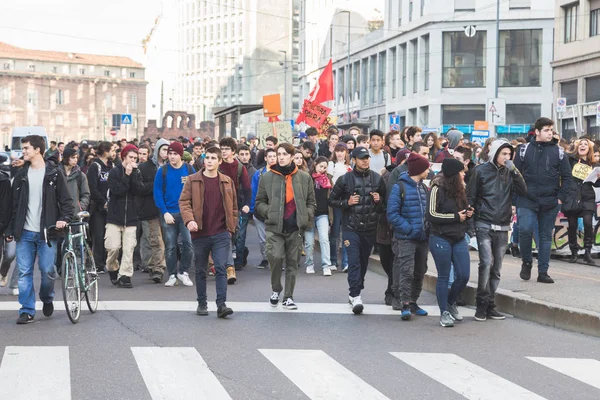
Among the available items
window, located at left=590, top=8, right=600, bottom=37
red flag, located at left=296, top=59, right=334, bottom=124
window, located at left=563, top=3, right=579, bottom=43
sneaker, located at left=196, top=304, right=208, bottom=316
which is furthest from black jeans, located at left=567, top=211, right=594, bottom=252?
window, located at left=563, top=3, right=579, bottom=43

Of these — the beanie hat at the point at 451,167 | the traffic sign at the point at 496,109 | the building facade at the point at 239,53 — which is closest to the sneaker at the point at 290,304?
the beanie hat at the point at 451,167

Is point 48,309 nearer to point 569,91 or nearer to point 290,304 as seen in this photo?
point 290,304

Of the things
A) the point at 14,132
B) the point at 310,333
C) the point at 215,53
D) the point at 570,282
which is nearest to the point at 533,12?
the point at 14,132

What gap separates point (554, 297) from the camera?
11547 millimetres

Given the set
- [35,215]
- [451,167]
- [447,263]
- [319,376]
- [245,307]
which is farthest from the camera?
[245,307]

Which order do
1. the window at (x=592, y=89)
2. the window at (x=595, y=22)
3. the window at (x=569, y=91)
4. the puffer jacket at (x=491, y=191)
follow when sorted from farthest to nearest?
the window at (x=569, y=91), the window at (x=595, y=22), the window at (x=592, y=89), the puffer jacket at (x=491, y=191)

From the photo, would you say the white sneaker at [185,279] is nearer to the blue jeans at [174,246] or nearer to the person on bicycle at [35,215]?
the blue jeans at [174,246]

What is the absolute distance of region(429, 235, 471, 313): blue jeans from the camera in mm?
10656

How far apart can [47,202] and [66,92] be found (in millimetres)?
134932

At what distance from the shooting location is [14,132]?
58062mm

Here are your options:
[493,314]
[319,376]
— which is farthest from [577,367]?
[493,314]

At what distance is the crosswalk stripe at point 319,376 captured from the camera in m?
7.32

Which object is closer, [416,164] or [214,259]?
[416,164]

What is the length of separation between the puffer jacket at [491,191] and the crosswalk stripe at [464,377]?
2.40m
